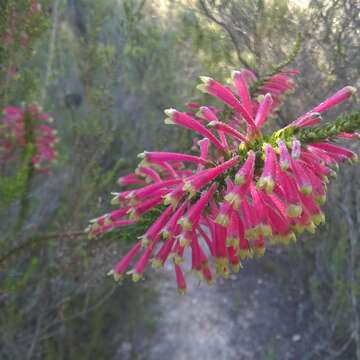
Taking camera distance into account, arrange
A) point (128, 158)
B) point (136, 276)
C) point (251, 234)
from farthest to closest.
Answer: point (128, 158), point (136, 276), point (251, 234)

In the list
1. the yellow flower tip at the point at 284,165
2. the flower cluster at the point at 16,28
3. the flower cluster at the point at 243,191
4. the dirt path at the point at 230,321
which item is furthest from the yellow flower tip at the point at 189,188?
the dirt path at the point at 230,321

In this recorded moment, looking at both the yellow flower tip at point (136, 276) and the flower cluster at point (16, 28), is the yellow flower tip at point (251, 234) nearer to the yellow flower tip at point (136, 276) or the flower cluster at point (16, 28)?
the yellow flower tip at point (136, 276)

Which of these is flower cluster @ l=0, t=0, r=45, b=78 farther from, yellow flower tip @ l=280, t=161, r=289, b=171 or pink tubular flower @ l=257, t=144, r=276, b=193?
yellow flower tip @ l=280, t=161, r=289, b=171

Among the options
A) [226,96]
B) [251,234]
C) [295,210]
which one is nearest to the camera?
[295,210]

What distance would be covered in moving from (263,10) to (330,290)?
3.32 metres

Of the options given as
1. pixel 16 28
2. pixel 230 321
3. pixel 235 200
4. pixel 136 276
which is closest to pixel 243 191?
pixel 235 200

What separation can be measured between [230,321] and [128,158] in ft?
7.94

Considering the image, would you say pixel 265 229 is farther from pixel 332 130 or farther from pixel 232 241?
pixel 332 130

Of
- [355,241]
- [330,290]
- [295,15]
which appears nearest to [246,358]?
[330,290]

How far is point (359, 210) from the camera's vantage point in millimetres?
3311

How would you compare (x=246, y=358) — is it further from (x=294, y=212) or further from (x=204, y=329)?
(x=294, y=212)

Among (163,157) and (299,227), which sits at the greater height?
(163,157)

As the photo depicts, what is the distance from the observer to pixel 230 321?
5.36m

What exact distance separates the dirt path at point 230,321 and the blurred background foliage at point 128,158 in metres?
0.21
